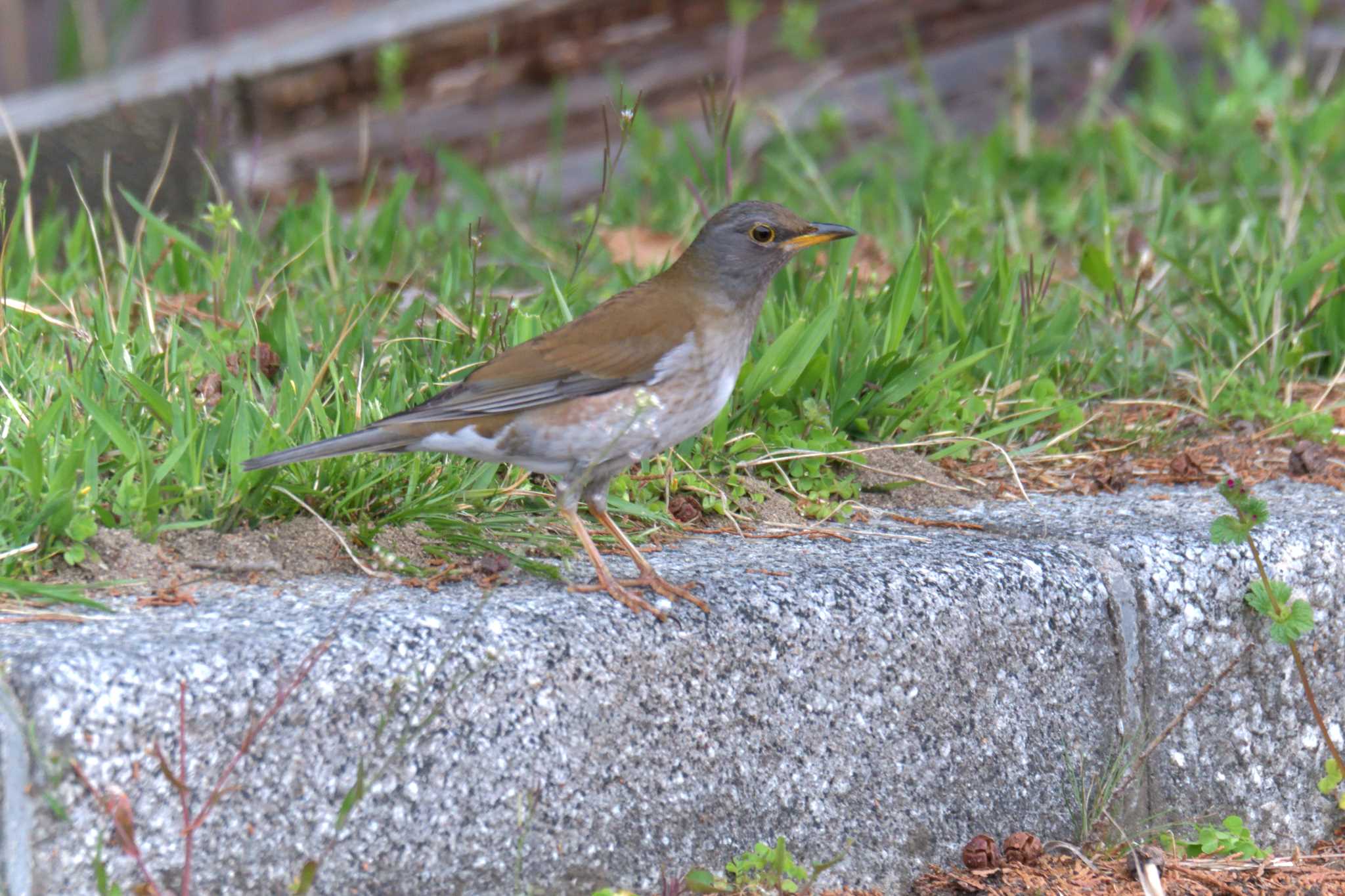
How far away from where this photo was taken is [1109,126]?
7.51m

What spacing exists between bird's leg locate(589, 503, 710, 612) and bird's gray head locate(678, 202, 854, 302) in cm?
65

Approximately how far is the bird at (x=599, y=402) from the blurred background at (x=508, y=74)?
2.63 metres

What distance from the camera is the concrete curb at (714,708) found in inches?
95.9

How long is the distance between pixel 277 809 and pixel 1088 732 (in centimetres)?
170

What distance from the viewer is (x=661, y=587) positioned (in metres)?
2.96

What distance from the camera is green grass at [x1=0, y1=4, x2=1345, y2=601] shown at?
3246 millimetres

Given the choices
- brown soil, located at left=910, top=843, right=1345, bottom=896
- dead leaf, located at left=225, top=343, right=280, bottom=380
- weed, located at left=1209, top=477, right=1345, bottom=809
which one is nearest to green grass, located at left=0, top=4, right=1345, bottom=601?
dead leaf, located at left=225, top=343, right=280, bottom=380

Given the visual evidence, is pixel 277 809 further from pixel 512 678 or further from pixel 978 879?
pixel 978 879

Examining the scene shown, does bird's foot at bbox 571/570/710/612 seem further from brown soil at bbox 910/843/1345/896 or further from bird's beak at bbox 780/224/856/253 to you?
bird's beak at bbox 780/224/856/253

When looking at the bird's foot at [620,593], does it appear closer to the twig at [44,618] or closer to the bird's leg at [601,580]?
the bird's leg at [601,580]

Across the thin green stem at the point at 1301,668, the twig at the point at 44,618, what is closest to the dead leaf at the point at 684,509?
→ the thin green stem at the point at 1301,668

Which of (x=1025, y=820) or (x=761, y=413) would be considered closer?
(x=1025, y=820)

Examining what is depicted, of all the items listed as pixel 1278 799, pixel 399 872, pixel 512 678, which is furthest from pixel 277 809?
pixel 1278 799

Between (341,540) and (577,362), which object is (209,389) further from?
(577,362)
